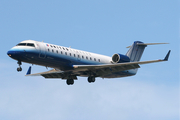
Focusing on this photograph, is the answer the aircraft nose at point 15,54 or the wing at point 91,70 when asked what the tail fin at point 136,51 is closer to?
the wing at point 91,70

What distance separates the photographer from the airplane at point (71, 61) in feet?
107

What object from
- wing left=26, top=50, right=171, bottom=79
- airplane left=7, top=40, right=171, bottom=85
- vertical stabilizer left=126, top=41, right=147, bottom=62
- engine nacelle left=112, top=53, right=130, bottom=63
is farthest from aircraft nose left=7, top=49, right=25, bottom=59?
vertical stabilizer left=126, top=41, right=147, bottom=62

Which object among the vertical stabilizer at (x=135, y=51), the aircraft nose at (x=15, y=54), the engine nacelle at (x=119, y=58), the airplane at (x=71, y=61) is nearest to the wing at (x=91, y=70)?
the airplane at (x=71, y=61)

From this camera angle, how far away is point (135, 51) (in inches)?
1625

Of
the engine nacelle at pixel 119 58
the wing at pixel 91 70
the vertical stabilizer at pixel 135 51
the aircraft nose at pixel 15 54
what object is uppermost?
the vertical stabilizer at pixel 135 51

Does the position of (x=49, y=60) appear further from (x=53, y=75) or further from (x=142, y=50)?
(x=142, y=50)

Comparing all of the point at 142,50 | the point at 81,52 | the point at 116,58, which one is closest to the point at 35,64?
the point at 81,52

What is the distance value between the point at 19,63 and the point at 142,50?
15.1 meters

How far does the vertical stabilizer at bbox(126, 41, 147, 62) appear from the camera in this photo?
134 feet

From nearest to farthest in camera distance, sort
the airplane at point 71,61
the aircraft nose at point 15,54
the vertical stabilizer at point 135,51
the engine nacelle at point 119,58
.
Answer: the aircraft nose at point 15,54 → the airplane at point 71,61 → the engine nacelle at point 119,58 → the vertical stabilizer at point 135,51

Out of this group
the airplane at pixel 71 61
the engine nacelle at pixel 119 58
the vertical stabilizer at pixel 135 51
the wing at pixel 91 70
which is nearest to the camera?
the airplane at pixel 71 61

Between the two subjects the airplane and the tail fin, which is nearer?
the airplane

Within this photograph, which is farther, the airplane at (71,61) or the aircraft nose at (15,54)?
the airplane at (71,61)

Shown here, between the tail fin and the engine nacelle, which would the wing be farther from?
the tail fin
